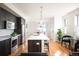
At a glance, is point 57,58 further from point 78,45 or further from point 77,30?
point 77,30

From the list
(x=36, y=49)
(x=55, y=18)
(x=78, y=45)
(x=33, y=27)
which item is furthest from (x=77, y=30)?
(x=33, y=27)

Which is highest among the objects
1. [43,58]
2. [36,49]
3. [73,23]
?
[73,23]

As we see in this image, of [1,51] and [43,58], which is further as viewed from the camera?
[1,51]

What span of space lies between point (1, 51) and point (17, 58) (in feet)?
11.4

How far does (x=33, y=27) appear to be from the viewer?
14.9 m

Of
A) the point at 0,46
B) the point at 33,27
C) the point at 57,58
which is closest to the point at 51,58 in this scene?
the point at 57,58

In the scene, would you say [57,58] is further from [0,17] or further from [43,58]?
[0,17]

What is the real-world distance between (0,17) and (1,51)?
4.85 ft

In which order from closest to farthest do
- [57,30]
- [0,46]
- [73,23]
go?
[0,46] → [73,23] → [57,30]

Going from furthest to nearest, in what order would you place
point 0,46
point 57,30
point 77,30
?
point 57,30
point 77,30
point 0,46

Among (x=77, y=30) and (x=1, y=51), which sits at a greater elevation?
(x=77, y=30)

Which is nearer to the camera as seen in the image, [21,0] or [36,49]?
[21,0]

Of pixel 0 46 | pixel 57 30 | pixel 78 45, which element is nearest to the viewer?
pixel 0 46

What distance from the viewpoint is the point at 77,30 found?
24.5 feet
